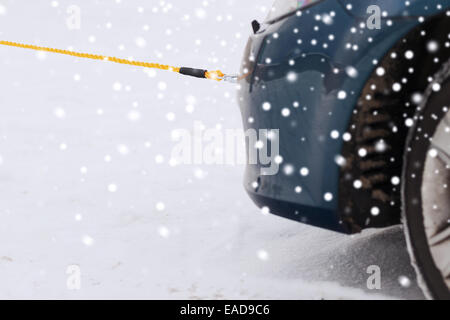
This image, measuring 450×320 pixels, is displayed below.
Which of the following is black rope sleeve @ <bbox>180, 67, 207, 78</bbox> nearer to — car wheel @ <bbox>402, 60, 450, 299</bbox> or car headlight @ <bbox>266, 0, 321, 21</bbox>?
car headlight @ <bbox>266, 0, 321, 21</bbox>

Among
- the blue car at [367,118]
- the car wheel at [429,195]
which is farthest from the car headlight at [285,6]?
the car wheel at [429,195]

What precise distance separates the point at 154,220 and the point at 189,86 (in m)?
3.59

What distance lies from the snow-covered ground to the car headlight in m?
1.02

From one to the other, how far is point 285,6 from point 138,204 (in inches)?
71.4

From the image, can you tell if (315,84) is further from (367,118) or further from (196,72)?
(196,72)

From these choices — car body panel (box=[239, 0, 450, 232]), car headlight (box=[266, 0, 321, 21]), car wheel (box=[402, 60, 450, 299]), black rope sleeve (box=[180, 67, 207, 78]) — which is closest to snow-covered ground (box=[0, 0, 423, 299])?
car wheel (box=[402, 60, 450, 299])

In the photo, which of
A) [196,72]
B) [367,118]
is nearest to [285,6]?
[367,118]

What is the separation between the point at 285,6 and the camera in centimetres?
204

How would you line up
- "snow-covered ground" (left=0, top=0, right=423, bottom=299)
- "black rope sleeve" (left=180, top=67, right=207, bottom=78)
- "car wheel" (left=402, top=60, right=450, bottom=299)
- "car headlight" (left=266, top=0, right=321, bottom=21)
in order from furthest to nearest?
1. "black rope sleeve" (left=180, top=67, right=207, bottom=78)
2. "snow-covered ground" (left=0, top=0, right=423, bottom=299)
3. "car headlight" (left=266, top=0, right=321, bottom=21)
4. "car wheel" (left=402, top=60, right=450, bottom=299)

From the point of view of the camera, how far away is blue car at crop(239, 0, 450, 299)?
1.75m

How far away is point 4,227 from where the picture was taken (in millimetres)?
3023

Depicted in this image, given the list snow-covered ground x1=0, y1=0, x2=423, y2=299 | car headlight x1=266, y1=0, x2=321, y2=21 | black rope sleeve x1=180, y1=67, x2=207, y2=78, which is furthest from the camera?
black rope sleeve x1=180, y1=67, x2=207, y2=78
